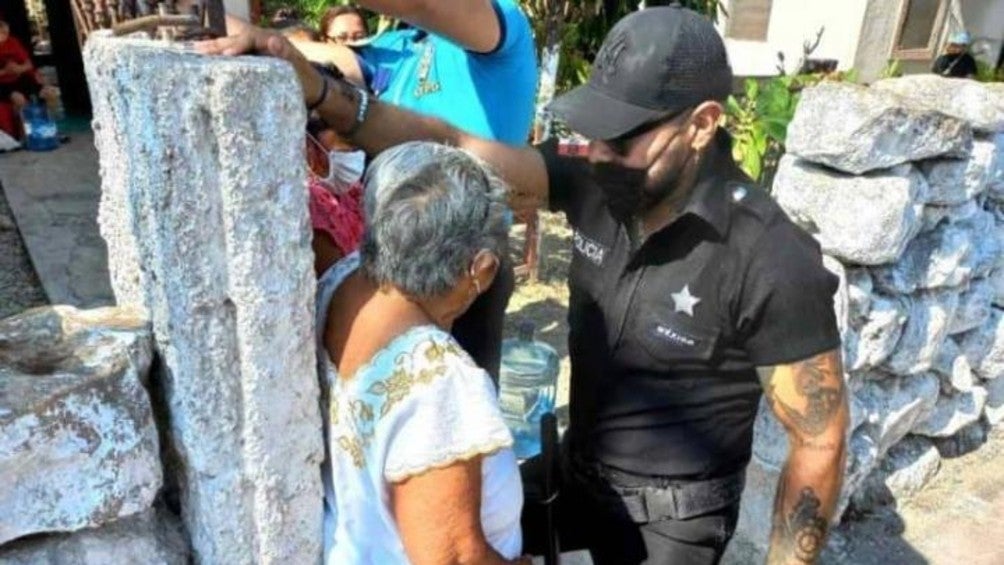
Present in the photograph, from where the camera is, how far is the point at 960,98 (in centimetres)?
326

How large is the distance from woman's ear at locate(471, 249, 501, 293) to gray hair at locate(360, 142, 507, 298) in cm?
1

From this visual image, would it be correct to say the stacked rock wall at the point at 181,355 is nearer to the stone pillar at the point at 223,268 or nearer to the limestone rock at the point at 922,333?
the stone pillar at the point at 223,268

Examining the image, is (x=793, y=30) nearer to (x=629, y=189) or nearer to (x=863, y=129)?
(x=863, y=129)

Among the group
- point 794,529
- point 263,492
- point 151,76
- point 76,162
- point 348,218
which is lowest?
point 76,162

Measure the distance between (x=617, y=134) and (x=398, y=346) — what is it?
2.28ft

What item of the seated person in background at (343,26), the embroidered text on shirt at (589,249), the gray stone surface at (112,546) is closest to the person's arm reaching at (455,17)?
the embroidered text on shirt at (589,249)

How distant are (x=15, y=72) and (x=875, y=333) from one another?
8.12 meters

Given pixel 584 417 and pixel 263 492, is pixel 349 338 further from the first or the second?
pixel 584 417

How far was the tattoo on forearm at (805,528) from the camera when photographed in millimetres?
1790

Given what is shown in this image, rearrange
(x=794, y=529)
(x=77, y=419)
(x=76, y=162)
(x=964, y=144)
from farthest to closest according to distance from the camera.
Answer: (x=76, y=162)
(x=964, y=144)
(x=794, y=529)
(x=77, y=419)

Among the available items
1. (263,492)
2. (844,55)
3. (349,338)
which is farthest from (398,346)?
(844,55)

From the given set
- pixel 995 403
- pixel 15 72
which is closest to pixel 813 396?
pixel 995 403

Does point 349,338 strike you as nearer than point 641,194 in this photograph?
Yes

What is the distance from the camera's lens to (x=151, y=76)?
1149 mm
